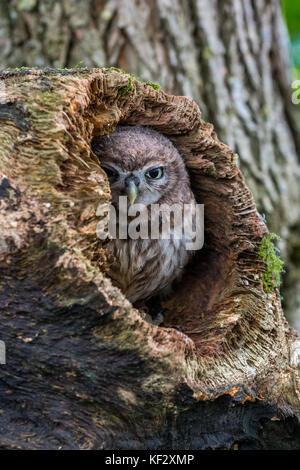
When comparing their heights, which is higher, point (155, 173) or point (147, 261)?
point (155, 173)

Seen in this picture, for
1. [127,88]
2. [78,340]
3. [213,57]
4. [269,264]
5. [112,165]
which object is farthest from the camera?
[213,57]

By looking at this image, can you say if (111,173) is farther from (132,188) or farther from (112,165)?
(132,188)

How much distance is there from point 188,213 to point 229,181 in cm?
58

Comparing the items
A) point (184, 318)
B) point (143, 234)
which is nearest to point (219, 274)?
point (184, 318)

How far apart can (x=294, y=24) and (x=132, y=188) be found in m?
4.91

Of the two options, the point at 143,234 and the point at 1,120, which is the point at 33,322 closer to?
the point at 1,120

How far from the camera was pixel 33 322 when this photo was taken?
214 cm

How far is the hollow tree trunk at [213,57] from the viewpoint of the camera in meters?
4.19

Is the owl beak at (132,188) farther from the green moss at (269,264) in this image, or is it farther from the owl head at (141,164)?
the green moss at (269,264)

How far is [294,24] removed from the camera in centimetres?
683

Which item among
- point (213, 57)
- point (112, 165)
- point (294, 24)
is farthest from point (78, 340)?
point (294, 24)

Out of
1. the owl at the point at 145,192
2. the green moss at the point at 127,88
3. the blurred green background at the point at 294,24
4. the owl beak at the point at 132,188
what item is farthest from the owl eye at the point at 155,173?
the blurred green background at the point at 294,24

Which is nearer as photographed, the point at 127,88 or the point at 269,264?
the point at 127,88

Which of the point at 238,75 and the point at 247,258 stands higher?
the point at 238,75
